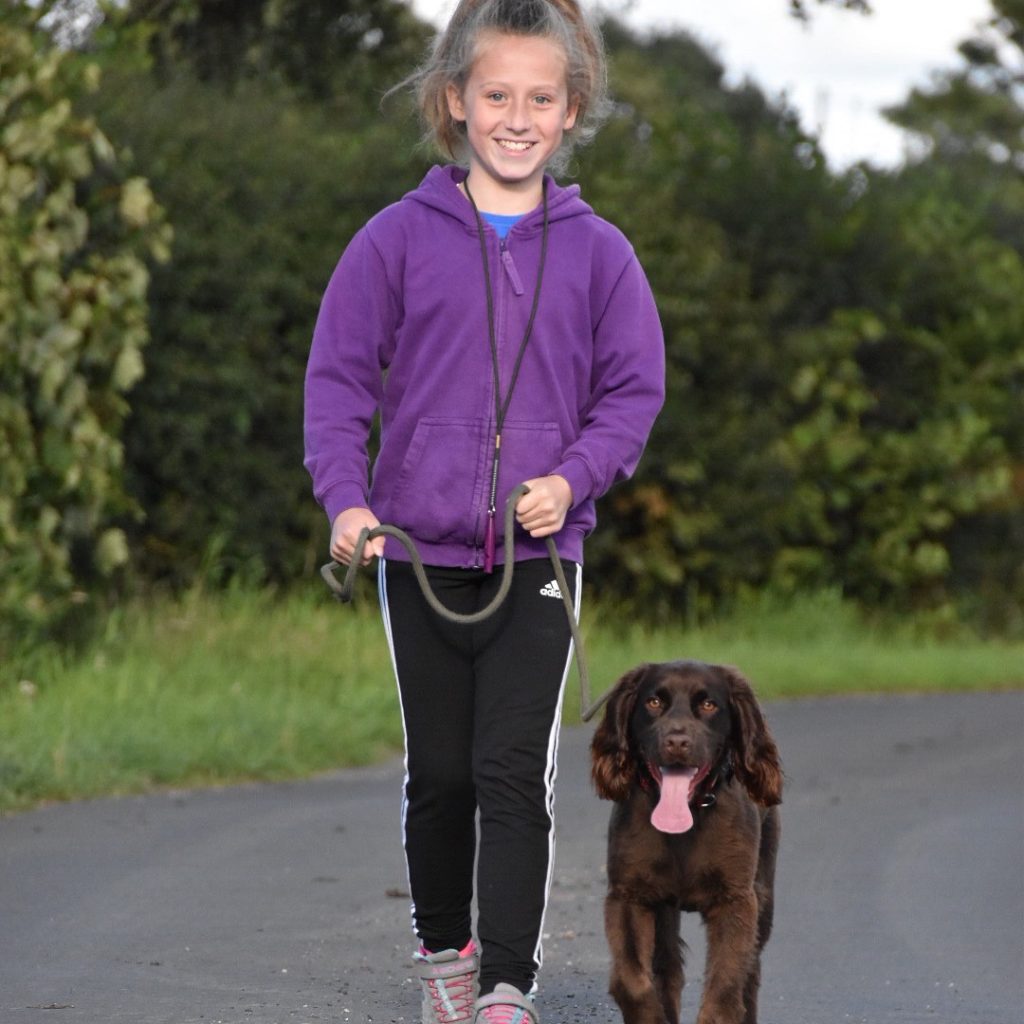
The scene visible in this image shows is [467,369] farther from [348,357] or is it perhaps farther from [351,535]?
[351,535]

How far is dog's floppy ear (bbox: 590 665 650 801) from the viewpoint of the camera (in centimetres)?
495

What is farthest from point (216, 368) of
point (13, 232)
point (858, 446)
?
point (858, 446)

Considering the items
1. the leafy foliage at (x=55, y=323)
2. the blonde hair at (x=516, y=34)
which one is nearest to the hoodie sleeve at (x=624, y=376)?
the blonde hair at (x=516, y=34)

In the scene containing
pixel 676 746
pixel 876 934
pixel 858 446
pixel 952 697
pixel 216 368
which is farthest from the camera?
pixel 858 446

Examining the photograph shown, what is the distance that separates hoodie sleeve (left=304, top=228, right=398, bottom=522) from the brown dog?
0.75 m

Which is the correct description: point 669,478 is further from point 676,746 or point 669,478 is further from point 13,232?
point 676,746

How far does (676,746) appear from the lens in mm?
4789

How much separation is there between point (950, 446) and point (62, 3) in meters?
7.57

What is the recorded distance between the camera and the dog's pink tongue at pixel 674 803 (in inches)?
188

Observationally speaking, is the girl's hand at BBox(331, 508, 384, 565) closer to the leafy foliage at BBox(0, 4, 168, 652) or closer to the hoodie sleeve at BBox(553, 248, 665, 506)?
the hoodie sleeve at BBox(553, 248, 665, 506)

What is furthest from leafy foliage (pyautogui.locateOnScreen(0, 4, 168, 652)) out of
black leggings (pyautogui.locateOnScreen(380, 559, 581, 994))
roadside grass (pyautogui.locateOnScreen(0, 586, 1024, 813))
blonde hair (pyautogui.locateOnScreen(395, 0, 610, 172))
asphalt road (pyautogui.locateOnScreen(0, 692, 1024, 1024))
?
black leggings (pyautogui.locateOnScreen(380, 559, 581, 994))

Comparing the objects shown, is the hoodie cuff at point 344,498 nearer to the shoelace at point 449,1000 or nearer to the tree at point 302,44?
the shoelace at point 449,1000

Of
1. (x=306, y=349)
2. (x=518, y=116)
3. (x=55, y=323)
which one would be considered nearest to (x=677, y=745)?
(x=518, y=116)

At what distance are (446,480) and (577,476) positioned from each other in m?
0.27
